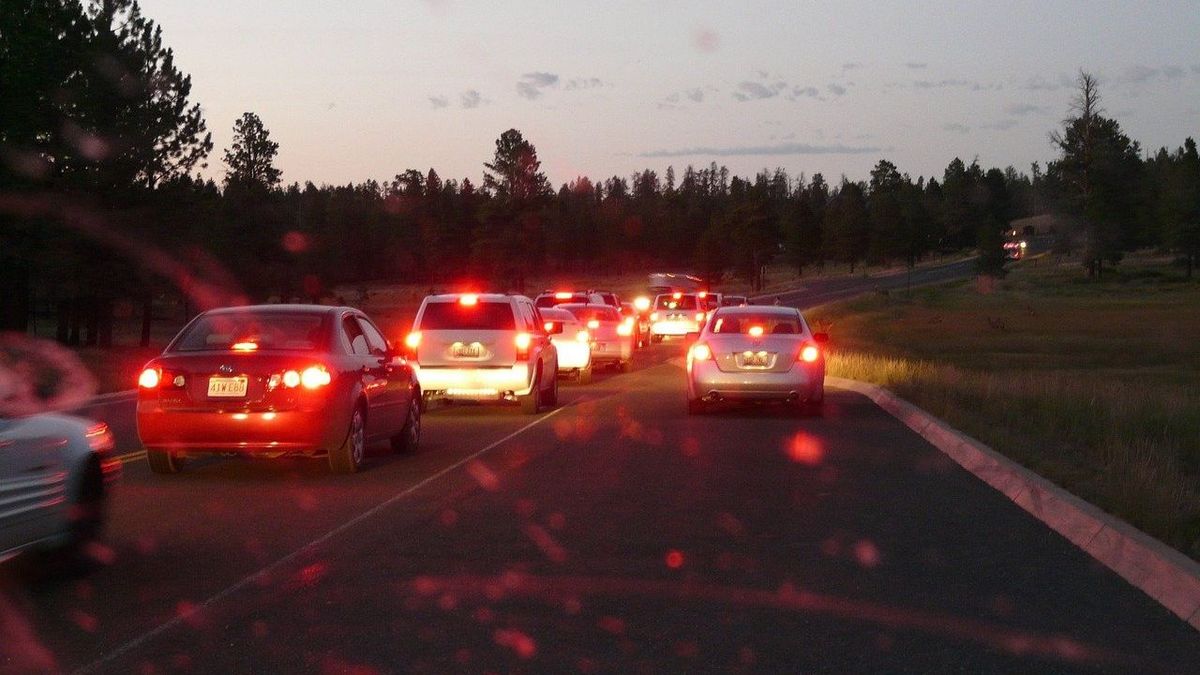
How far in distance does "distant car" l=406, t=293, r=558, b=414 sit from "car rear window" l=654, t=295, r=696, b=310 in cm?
2888

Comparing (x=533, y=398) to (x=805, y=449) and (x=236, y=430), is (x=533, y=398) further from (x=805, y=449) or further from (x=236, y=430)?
(x=236, y=430)

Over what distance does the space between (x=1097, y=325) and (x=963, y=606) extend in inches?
2366

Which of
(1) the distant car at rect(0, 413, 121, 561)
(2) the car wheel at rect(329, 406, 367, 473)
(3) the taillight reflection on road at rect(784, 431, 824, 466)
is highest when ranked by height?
(1) the distant car at rect(0, 413, 121, 561)

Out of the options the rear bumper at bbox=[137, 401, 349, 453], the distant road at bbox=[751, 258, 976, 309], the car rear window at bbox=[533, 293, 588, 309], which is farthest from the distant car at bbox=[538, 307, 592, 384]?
the distant road at bbox=[751, 258, 976, 309]

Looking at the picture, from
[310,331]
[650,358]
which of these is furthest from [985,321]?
[310,331]

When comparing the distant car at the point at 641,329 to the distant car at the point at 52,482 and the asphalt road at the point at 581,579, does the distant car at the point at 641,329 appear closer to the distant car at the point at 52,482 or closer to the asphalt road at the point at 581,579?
the asphalt road at the point at 581,579

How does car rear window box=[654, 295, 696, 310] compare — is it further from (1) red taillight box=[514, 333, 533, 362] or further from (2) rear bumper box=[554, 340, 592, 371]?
(1) red taillight box=[514, 333, 533, 362]

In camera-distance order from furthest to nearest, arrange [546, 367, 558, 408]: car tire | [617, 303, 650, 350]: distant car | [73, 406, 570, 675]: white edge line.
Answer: [617, 303, 650, 350]: distant car < [546, 367, 558, 408]: car tire < [73, 406, 570, 675]: white edge line

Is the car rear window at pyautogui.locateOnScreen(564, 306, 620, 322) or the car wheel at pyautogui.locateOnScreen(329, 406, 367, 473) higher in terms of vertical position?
the car rear window at pyautogui.locateOnScreen(564, 306, 620, 322)

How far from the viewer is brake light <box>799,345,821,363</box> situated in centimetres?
2092

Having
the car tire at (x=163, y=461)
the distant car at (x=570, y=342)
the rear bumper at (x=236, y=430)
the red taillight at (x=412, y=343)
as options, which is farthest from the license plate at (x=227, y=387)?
the distant car at (x=570, y=342)

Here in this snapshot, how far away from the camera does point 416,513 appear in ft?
38.0

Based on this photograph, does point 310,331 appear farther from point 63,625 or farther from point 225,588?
point 63,625

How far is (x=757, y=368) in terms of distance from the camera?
20.9m
